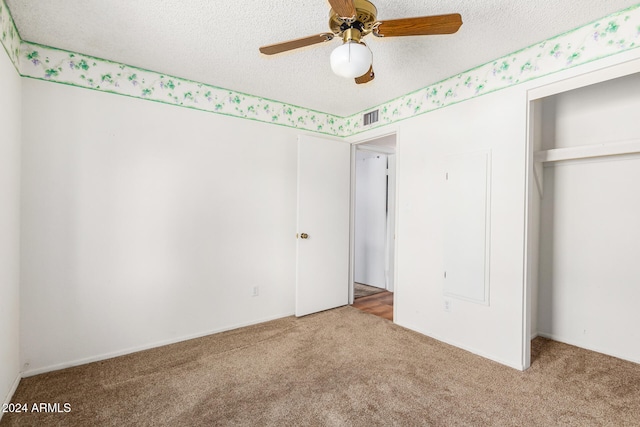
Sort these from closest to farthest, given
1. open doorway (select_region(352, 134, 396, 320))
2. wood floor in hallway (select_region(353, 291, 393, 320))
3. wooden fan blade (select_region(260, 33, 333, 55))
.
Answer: wooden fan blade (select_region(260, 33, 333, 55))
wood floor in hallway (select_region(353, 291, 393, 320))
open doorway (select_region(352, 134, 396, 320))

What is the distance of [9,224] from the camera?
1946 millimetres

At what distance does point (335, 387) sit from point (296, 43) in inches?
85.5

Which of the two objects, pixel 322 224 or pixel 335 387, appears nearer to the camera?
pixel 335 387

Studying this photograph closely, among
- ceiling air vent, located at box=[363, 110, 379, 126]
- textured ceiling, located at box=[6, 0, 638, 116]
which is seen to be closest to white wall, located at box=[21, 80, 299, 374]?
textured ceiling, located at box=[6, 0, 638, 116]

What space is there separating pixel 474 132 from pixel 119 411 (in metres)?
3.26

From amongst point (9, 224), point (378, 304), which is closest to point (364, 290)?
point (378, 304)

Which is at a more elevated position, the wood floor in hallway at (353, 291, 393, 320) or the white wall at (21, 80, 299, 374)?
the white wall at (21, 80, 299, 374)

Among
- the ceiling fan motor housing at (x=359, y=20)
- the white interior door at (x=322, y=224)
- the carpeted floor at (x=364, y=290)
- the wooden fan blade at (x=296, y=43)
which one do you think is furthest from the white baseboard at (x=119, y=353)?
the ceiling fan motor housing at (x=359, y=20)

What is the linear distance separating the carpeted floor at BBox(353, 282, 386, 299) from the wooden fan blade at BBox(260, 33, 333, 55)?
3.41 meters

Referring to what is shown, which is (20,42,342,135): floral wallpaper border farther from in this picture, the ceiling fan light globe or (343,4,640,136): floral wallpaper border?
the ceiling fan light globe

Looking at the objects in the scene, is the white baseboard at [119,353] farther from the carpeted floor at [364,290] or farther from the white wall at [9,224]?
the carpeted floor at [364,290]

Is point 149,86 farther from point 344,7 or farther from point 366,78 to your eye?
point 344,7

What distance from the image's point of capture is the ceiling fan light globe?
1488 mm

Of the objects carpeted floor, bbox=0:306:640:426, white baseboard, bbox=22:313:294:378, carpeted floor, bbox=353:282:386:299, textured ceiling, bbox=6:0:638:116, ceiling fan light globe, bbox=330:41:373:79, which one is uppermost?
textured ceiling, bbox=6:0:638:116
